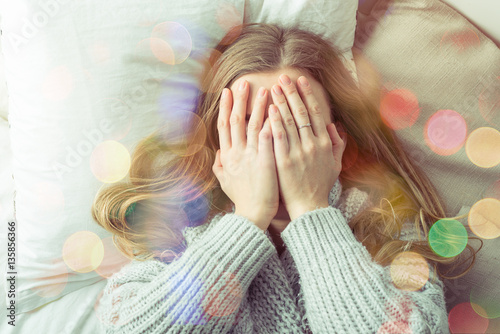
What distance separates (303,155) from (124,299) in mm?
517

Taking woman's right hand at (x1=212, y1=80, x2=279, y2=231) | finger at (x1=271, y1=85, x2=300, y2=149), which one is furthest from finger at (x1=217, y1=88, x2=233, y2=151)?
finger at (x1=271, y1=85, x2=300, y2=149)

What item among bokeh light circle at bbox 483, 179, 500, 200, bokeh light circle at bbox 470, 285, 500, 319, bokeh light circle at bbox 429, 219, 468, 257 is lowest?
bokeh light circle at bbox 470, 285, 500, 319

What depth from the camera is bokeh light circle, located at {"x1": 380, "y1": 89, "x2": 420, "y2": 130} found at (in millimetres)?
919

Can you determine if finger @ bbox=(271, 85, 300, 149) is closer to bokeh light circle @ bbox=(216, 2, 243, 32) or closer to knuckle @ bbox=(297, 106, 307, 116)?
knuckle @ bbox=(297, 106, 307, 116)

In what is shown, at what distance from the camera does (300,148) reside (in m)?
0.81

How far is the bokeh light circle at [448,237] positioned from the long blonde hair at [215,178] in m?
0.02

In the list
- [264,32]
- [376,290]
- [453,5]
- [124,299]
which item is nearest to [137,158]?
[124,299]

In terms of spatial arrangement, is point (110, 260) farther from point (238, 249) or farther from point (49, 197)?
point (238, 249)

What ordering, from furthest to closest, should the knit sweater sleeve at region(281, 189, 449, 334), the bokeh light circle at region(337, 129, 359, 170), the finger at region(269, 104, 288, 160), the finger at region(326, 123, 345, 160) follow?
the bokeh light circle at region(337, 129, 359, 170) → the finger at region(326, 123, 345, 160) → the finger at region(269, 104, 288, 160) → the knit sweater sleeve at region(281, 189, 449, 334)

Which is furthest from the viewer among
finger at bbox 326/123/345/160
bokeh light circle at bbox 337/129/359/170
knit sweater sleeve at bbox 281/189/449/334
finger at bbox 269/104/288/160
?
bokeh light circle at bbox 337/129/359/170

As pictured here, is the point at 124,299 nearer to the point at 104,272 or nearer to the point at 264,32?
the point at 104,272

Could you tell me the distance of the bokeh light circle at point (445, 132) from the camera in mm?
905

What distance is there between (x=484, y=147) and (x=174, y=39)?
0.84 meters

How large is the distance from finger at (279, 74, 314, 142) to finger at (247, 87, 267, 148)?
0.17 ft
